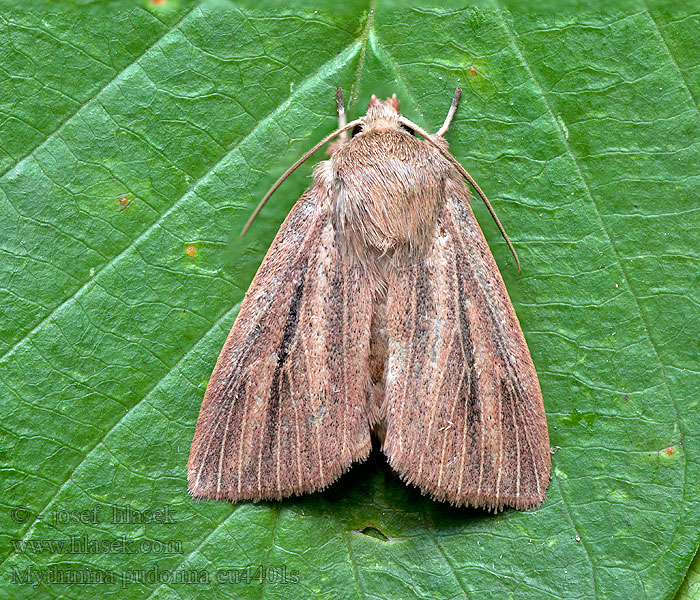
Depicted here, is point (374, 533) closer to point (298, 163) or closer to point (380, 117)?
point (298, 163)

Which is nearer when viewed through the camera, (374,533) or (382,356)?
(382,356)

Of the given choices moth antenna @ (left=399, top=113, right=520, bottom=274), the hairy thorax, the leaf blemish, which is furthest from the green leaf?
the hairy thorax

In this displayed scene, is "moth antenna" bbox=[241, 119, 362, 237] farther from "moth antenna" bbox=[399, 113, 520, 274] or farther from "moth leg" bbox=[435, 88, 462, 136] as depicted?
"moth leg" bbox=[435, 88, 462, 136]

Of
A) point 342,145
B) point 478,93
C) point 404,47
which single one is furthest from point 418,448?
point 404,47

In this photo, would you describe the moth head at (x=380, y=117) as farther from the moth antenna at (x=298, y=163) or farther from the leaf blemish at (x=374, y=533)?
the leaf blemish at (x=374, y=533)

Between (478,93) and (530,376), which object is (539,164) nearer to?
(478,93)

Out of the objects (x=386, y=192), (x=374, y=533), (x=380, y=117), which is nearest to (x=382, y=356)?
(x=386, y=192)
